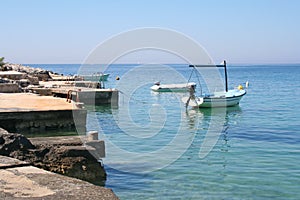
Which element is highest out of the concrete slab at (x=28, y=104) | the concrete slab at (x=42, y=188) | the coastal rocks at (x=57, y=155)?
the concrete slab at (x=28, y=104)

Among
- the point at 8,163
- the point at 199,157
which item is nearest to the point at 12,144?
the point at 8,163

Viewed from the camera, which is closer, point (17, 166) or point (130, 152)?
point (17, 166)

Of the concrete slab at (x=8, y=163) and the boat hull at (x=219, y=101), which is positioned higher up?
the concrete slab at (x=8, y=163)

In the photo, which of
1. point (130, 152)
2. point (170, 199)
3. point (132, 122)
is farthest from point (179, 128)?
point (170, 199)

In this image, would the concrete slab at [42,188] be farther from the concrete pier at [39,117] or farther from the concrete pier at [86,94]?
the concrete pier at [86,94]

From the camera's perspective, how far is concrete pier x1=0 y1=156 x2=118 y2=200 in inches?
229

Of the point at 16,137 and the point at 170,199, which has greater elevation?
the point at 16,137

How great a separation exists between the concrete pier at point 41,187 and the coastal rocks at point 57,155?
8.24 ft

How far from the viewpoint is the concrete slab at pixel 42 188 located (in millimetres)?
5816

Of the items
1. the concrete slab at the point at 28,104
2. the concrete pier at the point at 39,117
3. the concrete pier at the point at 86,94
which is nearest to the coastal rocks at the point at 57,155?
the concrete pier at the point at 39,117

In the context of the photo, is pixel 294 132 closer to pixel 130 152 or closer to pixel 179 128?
pixel 179 128

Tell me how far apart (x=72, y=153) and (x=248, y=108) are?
24.9 m

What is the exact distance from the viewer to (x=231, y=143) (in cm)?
1784

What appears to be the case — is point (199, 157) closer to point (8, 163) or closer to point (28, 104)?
point (28, 104)
